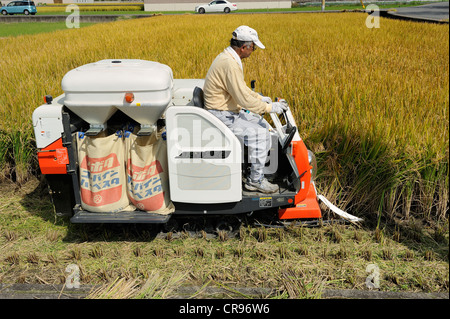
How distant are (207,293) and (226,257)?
55 cm

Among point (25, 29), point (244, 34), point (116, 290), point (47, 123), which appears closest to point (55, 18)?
point (25, 29)

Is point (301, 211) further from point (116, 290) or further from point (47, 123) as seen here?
point (47, 123)

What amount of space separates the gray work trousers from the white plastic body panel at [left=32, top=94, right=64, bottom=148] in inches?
54.7

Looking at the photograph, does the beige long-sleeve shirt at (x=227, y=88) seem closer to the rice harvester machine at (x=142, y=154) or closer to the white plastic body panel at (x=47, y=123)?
the rice harvester machine at (x=142, y=154)

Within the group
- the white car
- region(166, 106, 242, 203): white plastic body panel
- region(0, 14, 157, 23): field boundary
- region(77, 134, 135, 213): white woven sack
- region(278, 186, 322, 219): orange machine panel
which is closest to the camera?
region(166, 106, 242, 203): white plastic body panel

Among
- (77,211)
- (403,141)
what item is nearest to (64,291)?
(77,211)

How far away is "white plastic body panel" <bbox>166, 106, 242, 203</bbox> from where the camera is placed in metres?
3.38

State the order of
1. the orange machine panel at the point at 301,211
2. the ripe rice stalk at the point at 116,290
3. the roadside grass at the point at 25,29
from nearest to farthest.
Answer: the ripe rice stalk at the point at 116,290, the orange machine panel at the point at 301,211, the roadside grass at the point at 25,29

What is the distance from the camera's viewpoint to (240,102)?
3.49m

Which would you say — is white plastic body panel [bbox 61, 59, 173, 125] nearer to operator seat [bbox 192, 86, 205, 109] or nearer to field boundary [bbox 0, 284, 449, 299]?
operator seat [bbox 192, 86, 205, 109]

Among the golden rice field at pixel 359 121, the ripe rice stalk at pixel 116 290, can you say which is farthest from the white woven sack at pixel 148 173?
the golden rice field at pixel 359 121

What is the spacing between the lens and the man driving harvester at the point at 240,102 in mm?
3477

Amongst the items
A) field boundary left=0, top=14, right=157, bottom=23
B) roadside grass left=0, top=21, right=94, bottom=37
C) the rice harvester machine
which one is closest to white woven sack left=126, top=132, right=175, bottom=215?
the rice harvester machine

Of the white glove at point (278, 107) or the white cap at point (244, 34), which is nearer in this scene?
the white cap at point (244, 34)
